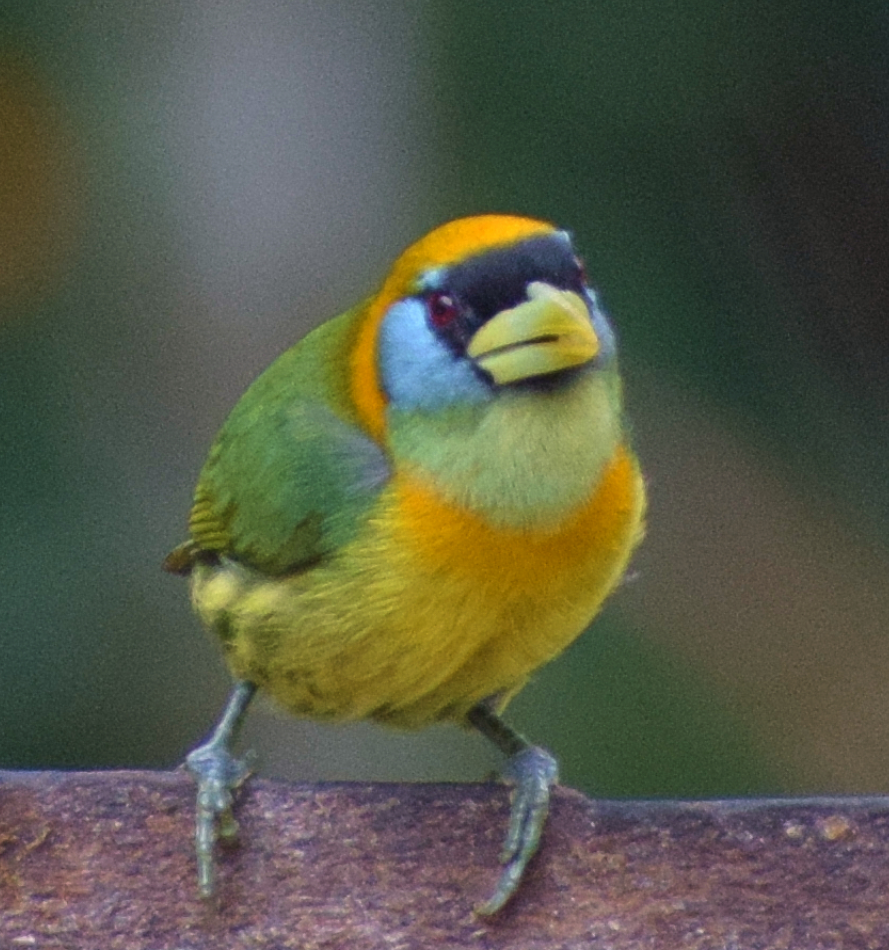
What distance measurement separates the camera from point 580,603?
84.8 inches

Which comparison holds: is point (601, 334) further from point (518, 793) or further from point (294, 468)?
point (518, 793)

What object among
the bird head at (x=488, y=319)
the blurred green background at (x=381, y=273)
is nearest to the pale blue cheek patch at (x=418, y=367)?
the bird head at (x=488, y=319)

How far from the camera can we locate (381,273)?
11.4 feet

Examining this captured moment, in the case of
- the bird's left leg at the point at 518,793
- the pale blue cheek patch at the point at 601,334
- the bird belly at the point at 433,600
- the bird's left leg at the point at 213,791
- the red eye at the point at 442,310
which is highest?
the red eye at the point at 442,310

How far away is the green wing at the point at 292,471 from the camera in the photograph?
2.16 metres

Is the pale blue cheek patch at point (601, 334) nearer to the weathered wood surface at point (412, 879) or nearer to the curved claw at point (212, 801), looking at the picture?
the weathered wood surface at point (412, 879)

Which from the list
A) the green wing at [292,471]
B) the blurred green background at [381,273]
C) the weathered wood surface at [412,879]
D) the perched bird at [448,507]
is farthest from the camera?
the blurred green background at [381,273]

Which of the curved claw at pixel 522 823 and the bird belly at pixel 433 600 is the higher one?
the bird belly at pixel 433 600

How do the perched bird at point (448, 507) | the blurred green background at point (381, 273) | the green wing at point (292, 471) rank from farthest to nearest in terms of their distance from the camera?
1. the blurred green background at point (381, 273)
2. the green wing at point (292, 471)
3. the perched bird at point (448, 507)

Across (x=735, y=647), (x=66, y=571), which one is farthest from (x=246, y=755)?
(x=735, y=647)

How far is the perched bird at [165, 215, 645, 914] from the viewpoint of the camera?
201 cm

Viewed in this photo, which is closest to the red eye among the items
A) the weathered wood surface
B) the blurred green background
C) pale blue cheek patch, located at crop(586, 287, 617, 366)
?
pale blue cheek patch, located at crop(586, 287, 617, 366)

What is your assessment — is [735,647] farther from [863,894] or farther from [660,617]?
[863,894]

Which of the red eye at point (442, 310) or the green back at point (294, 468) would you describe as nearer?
the red eye at point (442, 310)
